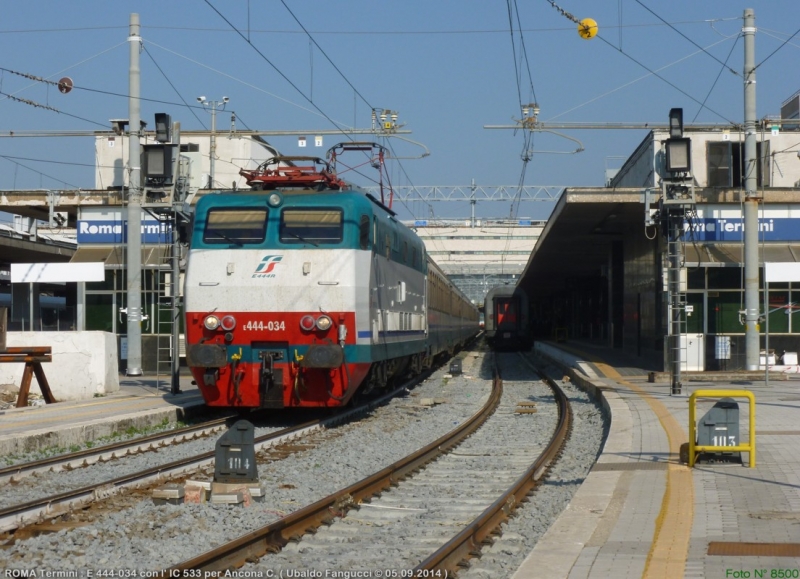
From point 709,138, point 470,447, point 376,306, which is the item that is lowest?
→ point 470,447

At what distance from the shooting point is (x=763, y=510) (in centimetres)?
775

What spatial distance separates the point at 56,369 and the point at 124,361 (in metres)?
9.23

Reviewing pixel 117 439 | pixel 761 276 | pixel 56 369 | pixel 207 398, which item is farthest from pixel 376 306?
pixel 761 276

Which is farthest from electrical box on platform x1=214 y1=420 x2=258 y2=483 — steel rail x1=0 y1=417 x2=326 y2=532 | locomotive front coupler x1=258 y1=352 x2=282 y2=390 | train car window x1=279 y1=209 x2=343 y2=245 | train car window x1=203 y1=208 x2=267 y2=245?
train car window x1=203 y1=208 x2=267 y2=245

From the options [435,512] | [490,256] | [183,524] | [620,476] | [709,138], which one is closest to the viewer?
[183,524]

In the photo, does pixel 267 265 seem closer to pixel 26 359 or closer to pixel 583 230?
pixel 26 359

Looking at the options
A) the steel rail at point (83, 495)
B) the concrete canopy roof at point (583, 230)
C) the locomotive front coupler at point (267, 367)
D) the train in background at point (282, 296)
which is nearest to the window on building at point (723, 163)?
the concrete canopy roof at point (583, 230)

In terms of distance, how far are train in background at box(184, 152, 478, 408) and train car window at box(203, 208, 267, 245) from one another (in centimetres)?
2

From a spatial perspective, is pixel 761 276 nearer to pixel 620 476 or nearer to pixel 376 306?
pixel 376 306

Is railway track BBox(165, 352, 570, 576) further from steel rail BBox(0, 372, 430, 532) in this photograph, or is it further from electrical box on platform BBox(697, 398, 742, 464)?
steel rail BBox(0, 372, 430, 532)

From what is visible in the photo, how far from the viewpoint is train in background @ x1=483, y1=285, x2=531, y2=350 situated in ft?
163

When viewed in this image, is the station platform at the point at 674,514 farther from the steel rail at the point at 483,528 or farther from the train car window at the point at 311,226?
the train car window at the point at 311,226

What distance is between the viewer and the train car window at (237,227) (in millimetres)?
14656

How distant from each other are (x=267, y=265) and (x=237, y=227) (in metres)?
0.84
